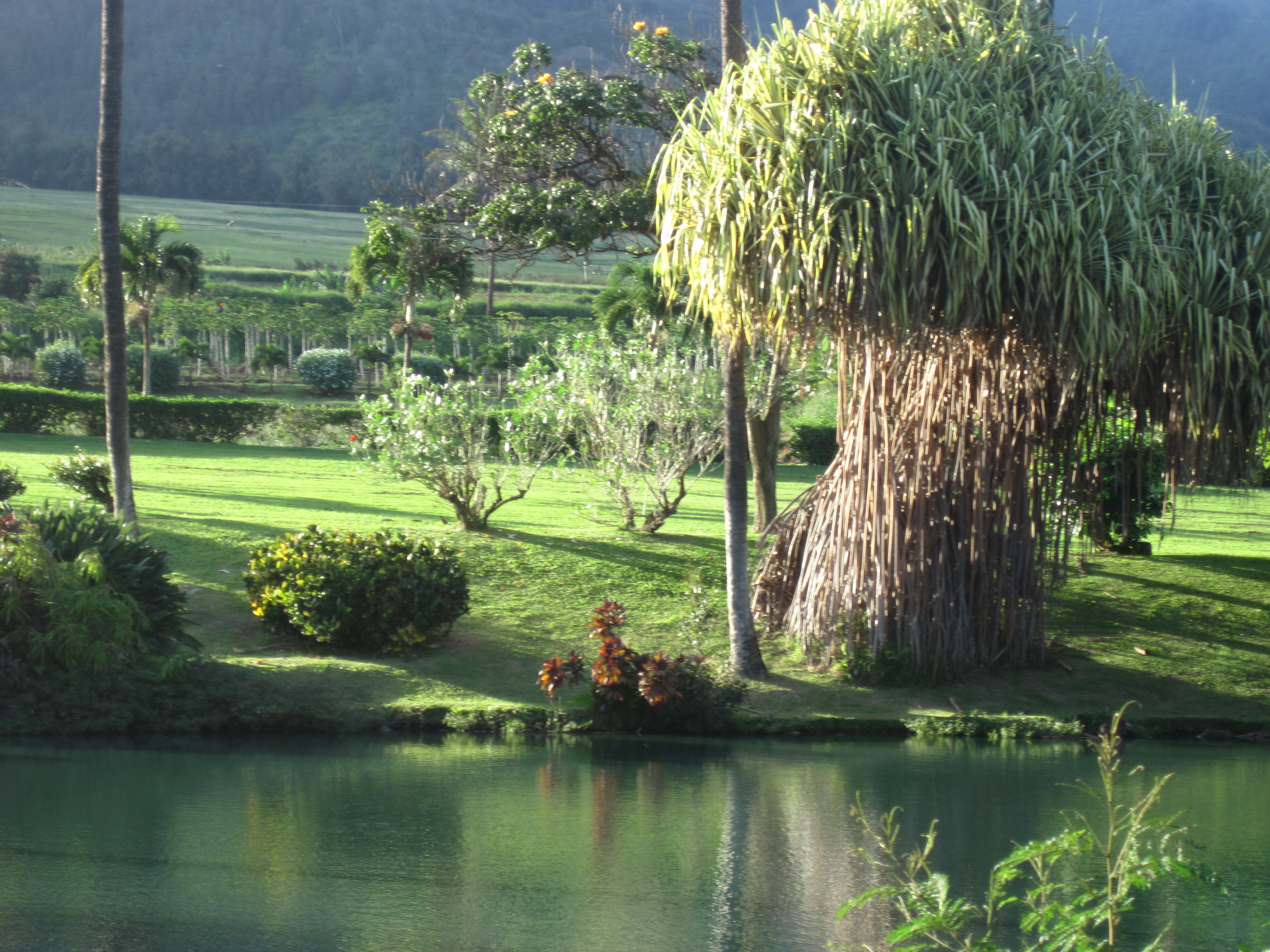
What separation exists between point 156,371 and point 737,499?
40.4m

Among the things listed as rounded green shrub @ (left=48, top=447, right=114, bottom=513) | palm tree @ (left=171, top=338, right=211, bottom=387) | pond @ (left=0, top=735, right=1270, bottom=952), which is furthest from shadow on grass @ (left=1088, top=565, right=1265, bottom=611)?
palm tree @ (left=171, top=338, right=211, bottom=387)

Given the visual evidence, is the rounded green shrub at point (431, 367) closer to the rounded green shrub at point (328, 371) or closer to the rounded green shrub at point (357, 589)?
the rounded green shrub at point (328, 371)

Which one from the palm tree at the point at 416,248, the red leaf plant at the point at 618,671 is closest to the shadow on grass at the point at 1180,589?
the red leaf plant at the point at 618,671

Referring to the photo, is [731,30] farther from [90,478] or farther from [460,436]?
[90,478]

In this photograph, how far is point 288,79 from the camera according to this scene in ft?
565

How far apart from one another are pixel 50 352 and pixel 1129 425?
40.0m

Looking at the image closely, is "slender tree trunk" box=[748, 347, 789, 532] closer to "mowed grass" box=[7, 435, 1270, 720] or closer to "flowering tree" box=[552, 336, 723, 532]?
"flowering tree" box=[552, 336, 723, 532]

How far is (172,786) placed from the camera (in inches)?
306

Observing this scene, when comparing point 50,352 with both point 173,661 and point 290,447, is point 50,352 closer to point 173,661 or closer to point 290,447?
point 290,447

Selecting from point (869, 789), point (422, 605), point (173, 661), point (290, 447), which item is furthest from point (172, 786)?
point (290, 447)

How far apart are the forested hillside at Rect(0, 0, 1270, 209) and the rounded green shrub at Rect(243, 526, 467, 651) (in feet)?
407

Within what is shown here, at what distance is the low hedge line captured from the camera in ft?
97.8

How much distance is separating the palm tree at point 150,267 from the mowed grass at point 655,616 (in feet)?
67.5

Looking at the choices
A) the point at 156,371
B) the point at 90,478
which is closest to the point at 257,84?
the point at 156,371
